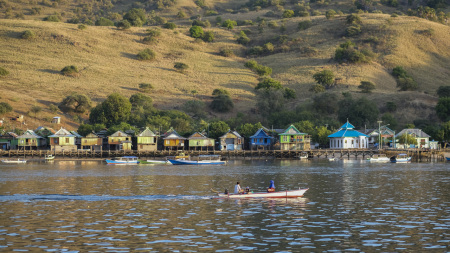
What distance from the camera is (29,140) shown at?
144 metres

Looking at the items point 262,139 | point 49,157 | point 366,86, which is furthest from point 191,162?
point 366,86

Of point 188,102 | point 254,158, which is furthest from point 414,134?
point 188,102

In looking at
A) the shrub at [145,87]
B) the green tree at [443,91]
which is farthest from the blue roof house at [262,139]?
the green tree at [443,91]

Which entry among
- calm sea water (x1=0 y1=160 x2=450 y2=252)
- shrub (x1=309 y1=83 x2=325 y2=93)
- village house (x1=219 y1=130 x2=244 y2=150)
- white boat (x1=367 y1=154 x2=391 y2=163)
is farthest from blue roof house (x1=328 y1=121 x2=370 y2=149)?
calm sea water (x1=0 y1=160 x2=450 y2=252)

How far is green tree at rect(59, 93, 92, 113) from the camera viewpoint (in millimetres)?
165750

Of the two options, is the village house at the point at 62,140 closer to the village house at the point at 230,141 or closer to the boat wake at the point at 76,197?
the village house at the point at 230,141

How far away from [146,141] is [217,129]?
17913mm

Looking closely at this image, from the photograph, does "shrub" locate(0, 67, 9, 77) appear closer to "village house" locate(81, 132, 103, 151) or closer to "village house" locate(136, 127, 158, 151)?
"village house" locate(81, 132, 103, 151)

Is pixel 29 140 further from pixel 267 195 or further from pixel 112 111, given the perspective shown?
pixel 267 195

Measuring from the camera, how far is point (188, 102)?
17362cm

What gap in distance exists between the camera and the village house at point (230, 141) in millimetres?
147875

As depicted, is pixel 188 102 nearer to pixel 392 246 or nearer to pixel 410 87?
pixel 410 87

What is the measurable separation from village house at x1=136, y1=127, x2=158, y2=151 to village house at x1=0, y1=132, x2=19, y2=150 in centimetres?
2881

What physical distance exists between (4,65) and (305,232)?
17203 cm
